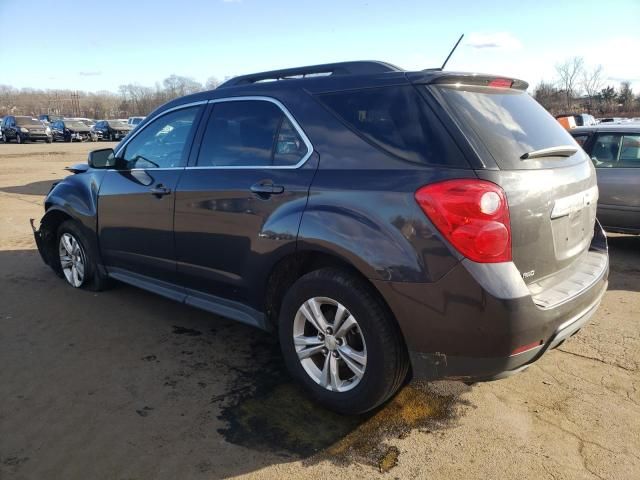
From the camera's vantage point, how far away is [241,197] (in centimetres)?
319

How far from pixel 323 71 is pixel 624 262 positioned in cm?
474

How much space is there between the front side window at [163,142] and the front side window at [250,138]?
247 millimetres

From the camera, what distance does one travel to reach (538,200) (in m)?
2.49

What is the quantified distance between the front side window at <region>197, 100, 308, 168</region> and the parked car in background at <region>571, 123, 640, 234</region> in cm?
491

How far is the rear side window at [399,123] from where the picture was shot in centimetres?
246

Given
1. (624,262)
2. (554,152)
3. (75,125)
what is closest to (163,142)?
(554,152)

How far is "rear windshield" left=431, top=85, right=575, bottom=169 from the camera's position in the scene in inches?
98.4

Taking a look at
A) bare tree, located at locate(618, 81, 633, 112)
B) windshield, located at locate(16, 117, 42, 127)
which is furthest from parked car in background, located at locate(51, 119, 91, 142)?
bare tree, located at locate(618, 81, 633, 112)

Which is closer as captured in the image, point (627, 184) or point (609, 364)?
point (609, 364)

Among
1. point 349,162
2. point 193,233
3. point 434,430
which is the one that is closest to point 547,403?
point 434,430

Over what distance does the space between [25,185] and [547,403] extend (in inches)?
552

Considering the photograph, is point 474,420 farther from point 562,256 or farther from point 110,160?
point 110,160

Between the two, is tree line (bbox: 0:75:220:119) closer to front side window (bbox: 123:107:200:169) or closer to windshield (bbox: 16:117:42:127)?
windshield (bbox: 16:117:42:127)

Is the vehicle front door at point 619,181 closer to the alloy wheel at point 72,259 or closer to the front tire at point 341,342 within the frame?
the front tire at point 341,342
